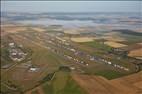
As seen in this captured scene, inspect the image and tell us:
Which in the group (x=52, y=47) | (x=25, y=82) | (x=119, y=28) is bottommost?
(x=25, y=82)

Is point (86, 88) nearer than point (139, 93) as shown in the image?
No

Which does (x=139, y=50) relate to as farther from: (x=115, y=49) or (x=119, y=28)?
(x=119, y=28)

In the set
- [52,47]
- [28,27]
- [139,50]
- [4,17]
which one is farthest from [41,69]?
[4,17]

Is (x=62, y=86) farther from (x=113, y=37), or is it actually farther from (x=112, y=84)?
(x=113, y=37)

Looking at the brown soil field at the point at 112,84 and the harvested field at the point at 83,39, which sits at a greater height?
the harvested field at the point at 83,39

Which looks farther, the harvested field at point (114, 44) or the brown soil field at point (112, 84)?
the harvested field at point (114, 44)

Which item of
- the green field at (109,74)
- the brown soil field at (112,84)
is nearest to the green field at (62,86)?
the brown soil field at (112,84)

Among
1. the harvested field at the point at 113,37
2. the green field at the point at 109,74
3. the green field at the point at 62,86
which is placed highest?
the harvested field at the point at 113,37

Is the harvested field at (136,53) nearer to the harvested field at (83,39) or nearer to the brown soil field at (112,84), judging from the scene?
the brown soil field at (112,84)
